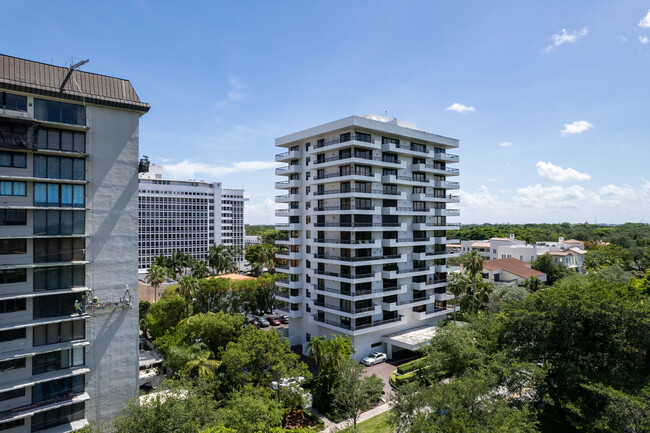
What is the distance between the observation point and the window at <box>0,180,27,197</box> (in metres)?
25.7

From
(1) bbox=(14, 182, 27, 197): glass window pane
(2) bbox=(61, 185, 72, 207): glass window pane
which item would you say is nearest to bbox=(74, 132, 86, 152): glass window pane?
(2) bbox=(61, 185, 72, 207): glass window pane

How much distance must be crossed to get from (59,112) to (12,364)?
63.4 ft

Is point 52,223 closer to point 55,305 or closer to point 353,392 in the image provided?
point 55,305

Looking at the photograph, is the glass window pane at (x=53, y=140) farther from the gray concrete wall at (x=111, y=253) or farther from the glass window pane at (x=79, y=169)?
the gray concrete wall at (x=111, y=253)

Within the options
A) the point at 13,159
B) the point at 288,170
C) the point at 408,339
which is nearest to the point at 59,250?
the point at 13,159

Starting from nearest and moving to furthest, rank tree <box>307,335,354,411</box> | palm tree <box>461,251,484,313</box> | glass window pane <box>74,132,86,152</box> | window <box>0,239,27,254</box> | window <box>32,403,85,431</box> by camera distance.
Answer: window <box>0,239,27,254</box>
window <box>32,403,85,431</box>
glass window pane <box>74,132,86,152</box>
tree <box>307,335,354,411</box>
palm tree <box>461,251,484,313</box>

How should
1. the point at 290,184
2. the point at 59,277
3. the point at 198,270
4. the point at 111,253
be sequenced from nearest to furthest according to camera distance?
the point at 59,277
the point at 111,253
the point at 290,184
the point at 198,270

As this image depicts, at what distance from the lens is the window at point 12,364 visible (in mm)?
25375

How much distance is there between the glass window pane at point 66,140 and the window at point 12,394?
1852 cm

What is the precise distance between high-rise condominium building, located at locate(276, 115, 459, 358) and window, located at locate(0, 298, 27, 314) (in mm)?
29567

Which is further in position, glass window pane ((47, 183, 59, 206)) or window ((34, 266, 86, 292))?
glass window pane ((47, 183, 59, 206))

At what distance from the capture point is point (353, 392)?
94.9 ft

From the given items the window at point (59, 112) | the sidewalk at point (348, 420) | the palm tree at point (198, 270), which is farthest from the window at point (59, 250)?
the palm tree at point (198, 270)

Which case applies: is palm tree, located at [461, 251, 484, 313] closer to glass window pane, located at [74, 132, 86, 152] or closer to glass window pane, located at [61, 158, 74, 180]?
glass window pane, located at [74, 132, 86, 152]
